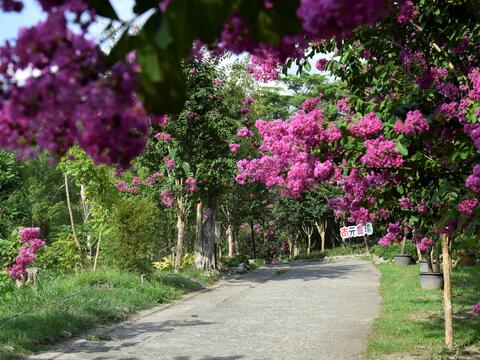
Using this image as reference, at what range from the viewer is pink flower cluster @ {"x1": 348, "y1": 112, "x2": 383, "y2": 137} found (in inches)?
167

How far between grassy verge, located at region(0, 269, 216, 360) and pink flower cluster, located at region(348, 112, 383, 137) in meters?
5.15

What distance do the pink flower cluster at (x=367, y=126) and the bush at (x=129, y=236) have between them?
1028 centimetres

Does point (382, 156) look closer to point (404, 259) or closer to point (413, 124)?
point (413, 124)

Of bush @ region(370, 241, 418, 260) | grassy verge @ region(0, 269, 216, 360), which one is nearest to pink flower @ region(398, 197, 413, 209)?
grassy verge @ region(0, 269, 216, 360)

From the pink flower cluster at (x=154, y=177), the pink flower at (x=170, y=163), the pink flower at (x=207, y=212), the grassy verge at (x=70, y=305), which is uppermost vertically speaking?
the pink flower at (x=170, y=163)

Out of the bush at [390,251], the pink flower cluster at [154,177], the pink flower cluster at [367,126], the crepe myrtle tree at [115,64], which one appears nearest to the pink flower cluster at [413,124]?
the pink flower cluster at [367,126]

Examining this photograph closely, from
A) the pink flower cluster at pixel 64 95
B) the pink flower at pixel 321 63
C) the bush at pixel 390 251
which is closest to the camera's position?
the pink flower cluster at pixel 64 95

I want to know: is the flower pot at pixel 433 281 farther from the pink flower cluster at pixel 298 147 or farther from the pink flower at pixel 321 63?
the pink flower at pixel 321 63

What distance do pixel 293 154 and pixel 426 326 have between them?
16.0 ft

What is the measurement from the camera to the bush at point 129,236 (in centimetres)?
1384

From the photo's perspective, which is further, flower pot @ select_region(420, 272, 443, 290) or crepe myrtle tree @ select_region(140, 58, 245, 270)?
crepe myrtle tree @ select_region(140, 58, 245, 270)

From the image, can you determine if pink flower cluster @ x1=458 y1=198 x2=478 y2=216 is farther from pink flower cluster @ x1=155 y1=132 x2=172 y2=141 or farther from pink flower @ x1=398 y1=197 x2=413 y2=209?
pink flower cluster @ x1=155 y1=132 x2=172 y2=141

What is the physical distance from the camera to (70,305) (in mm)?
9688

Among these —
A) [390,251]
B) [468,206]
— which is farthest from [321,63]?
[390,251]
